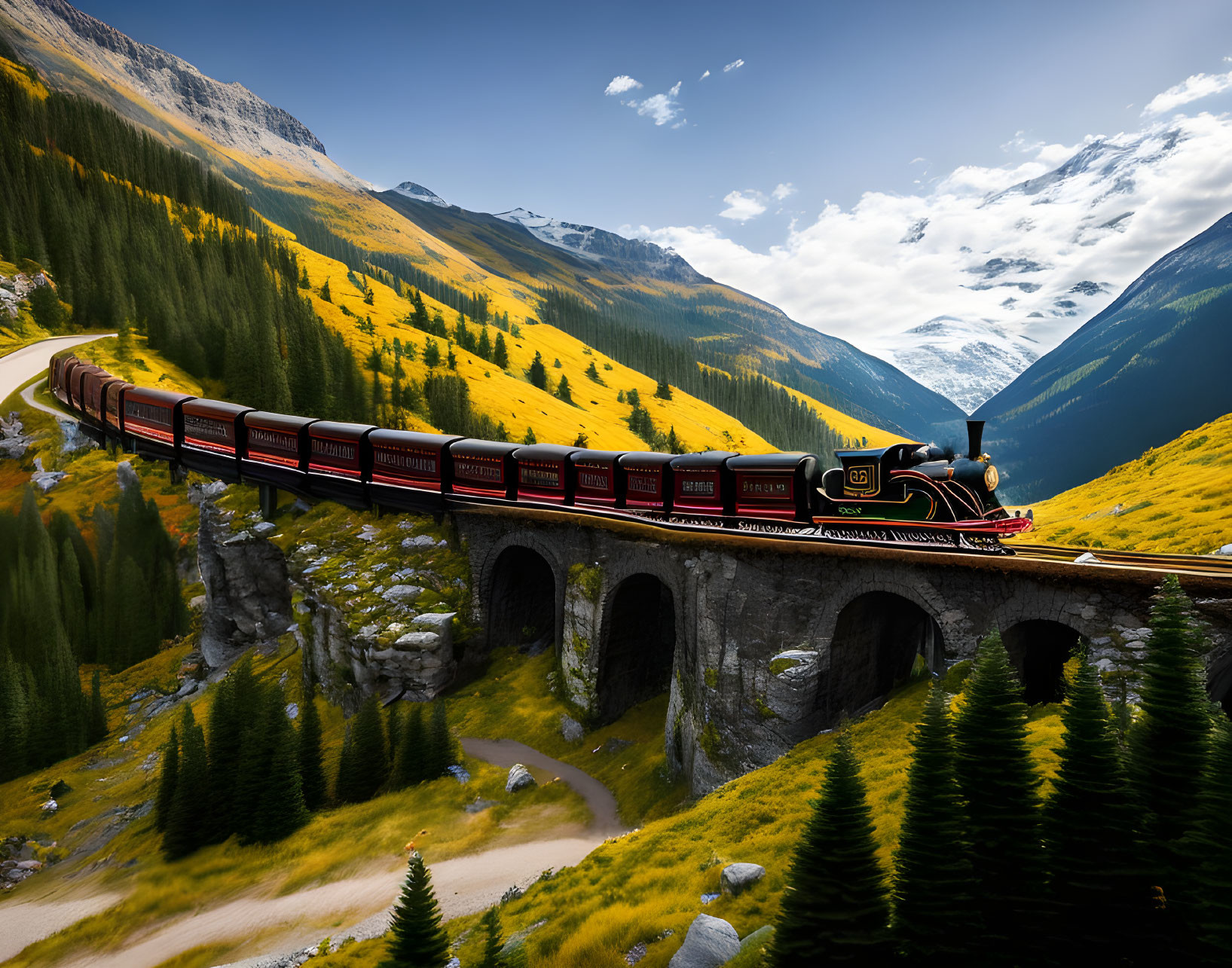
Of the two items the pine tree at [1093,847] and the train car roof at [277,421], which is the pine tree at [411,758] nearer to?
the train car roof at [277,421]

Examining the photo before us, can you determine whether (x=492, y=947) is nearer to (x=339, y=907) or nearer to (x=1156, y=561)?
(x=339, y=907)

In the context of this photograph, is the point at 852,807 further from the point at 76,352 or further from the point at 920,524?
the point at 76,352

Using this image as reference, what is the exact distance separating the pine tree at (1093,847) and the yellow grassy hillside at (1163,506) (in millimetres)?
17976

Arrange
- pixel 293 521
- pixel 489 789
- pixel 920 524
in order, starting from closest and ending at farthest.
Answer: pixel 920 524
pixel 489 789
pixel 293 521

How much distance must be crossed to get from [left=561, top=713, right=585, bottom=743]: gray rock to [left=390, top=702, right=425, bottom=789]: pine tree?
735 cm

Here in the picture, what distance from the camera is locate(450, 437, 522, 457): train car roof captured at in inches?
1476

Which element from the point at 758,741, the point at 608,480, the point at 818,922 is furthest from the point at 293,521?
the point at 818,922

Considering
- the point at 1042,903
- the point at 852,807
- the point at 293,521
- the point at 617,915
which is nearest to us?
the point at 1042,903

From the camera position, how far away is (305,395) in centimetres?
7144

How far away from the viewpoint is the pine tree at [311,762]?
1193 inches

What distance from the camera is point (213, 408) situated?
4753 centimetres

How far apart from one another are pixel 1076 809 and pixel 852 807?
11.7 feet

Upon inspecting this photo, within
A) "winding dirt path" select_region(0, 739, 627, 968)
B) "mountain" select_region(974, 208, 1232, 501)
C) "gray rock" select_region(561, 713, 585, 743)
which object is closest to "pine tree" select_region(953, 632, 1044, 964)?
"winding dirt path" select_region(0, 739, 627, 968)

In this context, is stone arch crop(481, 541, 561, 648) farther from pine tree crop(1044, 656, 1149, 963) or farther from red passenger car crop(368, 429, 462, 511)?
pine tree crop(1044, 656, 1149, 963)
